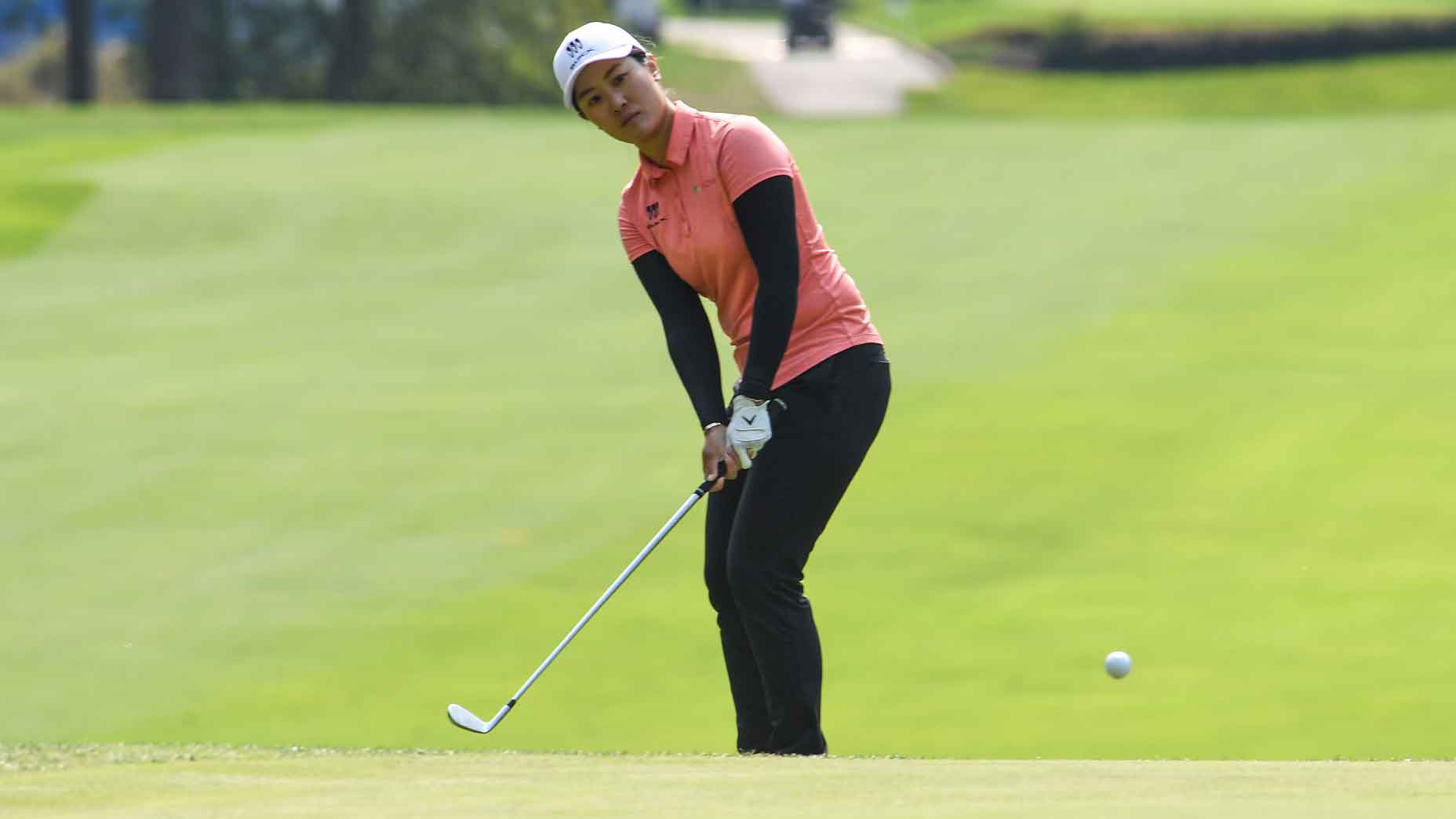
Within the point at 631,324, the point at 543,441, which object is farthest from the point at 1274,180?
the point at 543,441

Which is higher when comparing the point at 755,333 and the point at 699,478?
the point at 755,333

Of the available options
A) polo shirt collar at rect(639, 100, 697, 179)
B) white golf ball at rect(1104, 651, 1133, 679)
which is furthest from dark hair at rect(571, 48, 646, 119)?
white golf ball at rect(1104, 651, 1133, 679)

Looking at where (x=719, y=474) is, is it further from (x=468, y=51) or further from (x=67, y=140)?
(x=468, y=51)

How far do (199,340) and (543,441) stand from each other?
3.67 m

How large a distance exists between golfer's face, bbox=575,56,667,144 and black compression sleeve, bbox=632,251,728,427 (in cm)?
39

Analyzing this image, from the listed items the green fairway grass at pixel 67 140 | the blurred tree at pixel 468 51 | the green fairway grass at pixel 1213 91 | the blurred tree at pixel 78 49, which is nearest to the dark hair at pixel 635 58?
the green fairway grass at pixel 67 140

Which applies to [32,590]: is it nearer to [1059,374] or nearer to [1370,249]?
[1059,374]

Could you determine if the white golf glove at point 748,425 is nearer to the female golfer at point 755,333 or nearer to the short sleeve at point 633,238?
the female golfer at point 755,333

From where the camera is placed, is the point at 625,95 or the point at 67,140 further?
the point at 67,140

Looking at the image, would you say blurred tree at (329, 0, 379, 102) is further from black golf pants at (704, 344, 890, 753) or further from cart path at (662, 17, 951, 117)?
black golf pants at (704, 344, 890, 753)

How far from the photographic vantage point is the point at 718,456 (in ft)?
17.9

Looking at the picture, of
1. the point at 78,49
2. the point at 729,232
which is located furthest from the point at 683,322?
the point at 78,49

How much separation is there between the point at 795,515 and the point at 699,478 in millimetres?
5238

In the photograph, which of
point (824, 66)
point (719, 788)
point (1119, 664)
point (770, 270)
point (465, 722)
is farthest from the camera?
point (824, 66)
